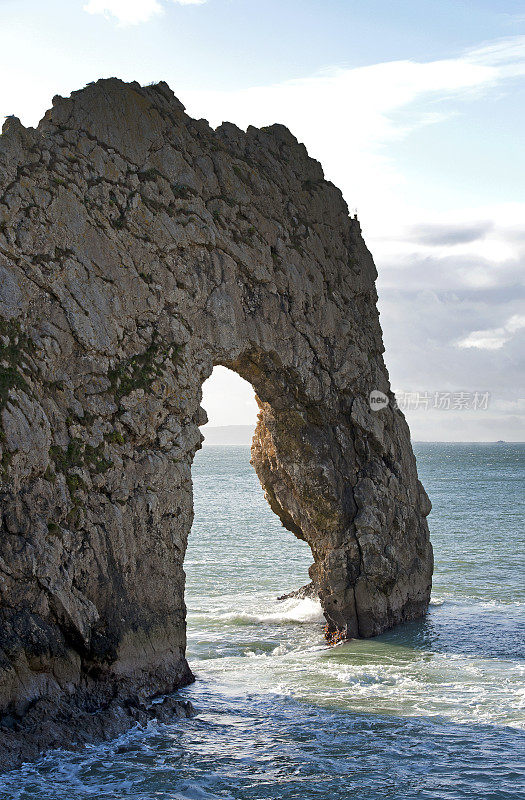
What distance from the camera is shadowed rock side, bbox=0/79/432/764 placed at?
15266 millimetres

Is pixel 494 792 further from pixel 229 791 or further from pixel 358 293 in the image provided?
pixel 358 293

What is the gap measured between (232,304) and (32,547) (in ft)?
24.5

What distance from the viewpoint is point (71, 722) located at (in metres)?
14.5

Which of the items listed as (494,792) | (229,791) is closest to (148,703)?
(229,791)

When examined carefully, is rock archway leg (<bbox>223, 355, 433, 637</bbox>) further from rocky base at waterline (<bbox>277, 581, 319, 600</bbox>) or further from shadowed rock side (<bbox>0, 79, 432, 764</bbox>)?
rocky base at waterline (<bbox>277, 581, 319, 600</bbox>)

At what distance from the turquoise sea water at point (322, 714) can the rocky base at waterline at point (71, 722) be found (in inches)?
9.0

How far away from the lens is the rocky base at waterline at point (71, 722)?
13.6 m

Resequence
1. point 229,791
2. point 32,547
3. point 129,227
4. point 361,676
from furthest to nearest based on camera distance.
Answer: point 361,676, point 129,227, point 32,547, point 229,791

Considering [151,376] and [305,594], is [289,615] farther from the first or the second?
[151,376]

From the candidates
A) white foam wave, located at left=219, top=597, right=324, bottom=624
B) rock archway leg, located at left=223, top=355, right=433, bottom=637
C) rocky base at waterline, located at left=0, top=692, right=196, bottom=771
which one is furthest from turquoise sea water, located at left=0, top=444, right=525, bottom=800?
rock archway leg, located at left=223, top=355, right=433, bottom=637

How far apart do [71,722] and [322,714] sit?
4831 mm

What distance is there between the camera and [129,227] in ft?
58.3

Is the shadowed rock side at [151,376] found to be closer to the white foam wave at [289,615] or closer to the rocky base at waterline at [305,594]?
the white foam wave at [289,615]

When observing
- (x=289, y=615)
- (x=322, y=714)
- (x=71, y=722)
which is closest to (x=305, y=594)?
(x=289, y=615)
